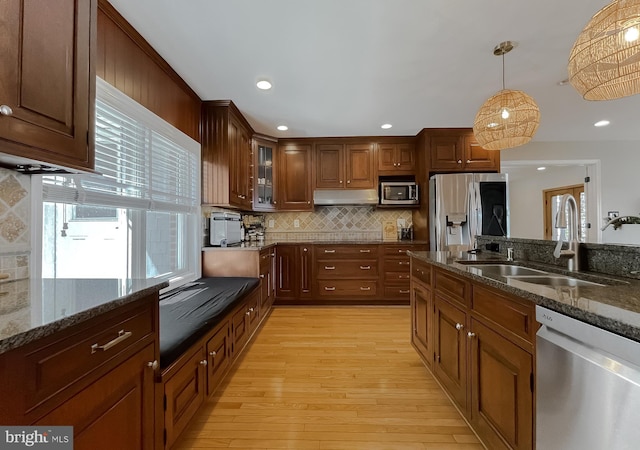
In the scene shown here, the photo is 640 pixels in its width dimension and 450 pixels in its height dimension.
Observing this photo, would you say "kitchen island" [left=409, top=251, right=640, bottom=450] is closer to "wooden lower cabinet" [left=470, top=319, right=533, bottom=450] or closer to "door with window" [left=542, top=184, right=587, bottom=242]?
"wooden lower cabinet" [left=470, top=319, right=533, bottom=450]

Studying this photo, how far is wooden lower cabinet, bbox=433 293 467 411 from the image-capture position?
1477 mm

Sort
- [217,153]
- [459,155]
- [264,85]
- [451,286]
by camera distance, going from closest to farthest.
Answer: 1. [451,286]
2. [264,85]
3. [217,153]
4. [459,155]

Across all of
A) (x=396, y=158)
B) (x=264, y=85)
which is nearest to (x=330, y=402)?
(x=264, y=85)

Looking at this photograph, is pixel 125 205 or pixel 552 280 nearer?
pixel 552 280

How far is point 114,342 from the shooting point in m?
0.91

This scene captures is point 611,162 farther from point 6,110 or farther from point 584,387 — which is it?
point 6,110

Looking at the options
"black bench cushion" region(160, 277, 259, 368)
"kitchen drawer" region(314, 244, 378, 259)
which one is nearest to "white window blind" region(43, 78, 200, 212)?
"black bench cushion" region(160, 277, 259, 368)

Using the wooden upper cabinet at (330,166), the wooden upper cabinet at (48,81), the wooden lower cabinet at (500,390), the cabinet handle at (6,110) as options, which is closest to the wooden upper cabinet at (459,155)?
the wooden upper cabinet at (330,166)

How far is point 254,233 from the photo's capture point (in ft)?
13.3

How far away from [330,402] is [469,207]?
2917 mm

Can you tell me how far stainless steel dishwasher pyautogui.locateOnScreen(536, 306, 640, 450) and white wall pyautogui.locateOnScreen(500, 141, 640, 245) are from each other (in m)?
4.40

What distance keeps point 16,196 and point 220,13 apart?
1458 millimetres

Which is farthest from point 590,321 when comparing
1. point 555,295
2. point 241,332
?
point 241,332

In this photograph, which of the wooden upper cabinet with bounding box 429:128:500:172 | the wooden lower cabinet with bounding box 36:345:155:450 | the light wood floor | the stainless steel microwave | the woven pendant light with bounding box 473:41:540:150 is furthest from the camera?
the stainless steel microwave
